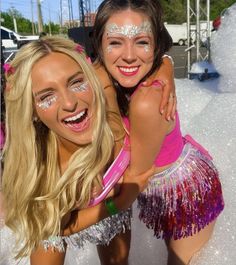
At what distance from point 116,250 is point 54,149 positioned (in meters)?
0.52

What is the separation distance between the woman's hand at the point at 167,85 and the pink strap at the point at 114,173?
0.14 m

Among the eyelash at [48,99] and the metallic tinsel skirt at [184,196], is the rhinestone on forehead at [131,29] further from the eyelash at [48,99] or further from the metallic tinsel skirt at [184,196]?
the metallic tinsel skirt at [184,196]

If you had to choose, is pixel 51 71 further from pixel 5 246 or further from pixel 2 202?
pixel 5 246

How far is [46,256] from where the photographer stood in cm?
100

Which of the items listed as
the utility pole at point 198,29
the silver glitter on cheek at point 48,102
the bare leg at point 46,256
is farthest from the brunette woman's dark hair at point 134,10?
the utility pole at point 198,29

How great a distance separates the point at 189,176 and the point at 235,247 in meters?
0.32

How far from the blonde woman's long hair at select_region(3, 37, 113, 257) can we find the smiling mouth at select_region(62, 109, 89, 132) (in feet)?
0.09

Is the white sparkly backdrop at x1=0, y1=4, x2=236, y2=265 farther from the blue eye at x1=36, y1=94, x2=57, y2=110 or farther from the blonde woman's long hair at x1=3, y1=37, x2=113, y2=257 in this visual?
the blue eye at x1=36, y1=94, x2=57, y2=110

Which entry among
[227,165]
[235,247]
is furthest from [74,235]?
[227,165]

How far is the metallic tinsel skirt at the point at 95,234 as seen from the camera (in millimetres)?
991

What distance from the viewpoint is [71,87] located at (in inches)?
34.3

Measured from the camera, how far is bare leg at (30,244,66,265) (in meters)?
1.00

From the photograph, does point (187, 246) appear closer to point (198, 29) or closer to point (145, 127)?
point (145, 127)

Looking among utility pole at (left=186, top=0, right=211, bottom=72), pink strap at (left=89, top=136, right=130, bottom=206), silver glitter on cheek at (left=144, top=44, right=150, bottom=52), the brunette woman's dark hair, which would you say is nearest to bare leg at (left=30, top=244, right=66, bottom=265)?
pink strap at (left=89, top=136, right=130, bottom=206)
